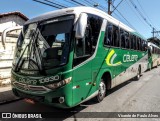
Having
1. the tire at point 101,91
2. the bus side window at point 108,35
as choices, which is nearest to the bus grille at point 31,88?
the tire at point 101,91

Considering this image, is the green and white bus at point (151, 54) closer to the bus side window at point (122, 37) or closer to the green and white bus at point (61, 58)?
the bus side window at point (122, 37)

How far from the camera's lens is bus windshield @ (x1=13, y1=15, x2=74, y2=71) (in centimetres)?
471

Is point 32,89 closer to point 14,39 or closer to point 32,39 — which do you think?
point 32,39

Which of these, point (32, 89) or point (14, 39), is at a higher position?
point (14, 39)

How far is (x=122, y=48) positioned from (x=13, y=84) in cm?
498

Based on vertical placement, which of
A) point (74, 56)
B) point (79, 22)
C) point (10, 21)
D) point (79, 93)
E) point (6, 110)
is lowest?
point (6, 110)

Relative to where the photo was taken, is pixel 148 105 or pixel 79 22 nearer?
pixel 79 22

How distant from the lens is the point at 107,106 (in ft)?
20.5

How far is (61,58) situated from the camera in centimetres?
464

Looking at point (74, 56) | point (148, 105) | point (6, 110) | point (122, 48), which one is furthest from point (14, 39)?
point (148, 105)

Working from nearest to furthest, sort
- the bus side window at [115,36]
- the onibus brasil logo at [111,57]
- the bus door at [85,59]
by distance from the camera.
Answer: the bus door at [85,59] → the onibus brasil logo at [111,57] → the bus side window at [115,36]

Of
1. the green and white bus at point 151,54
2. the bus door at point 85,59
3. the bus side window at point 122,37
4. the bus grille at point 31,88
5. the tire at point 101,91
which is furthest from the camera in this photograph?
the green and white bus at point 151,54

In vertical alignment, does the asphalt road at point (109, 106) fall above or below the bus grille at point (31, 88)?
below

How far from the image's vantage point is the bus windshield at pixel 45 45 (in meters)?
4.71
